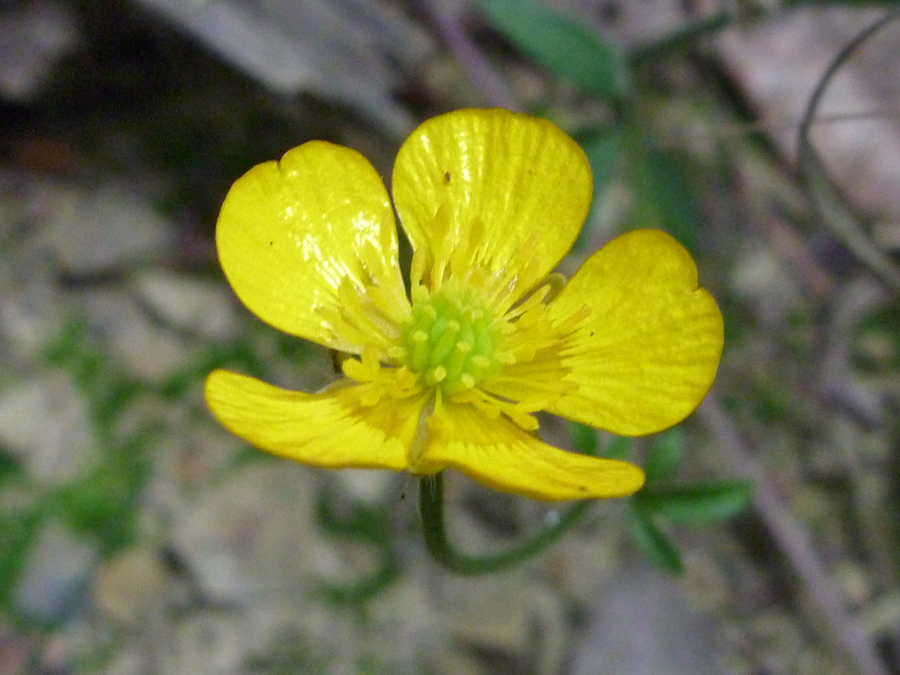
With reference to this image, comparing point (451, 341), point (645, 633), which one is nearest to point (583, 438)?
point (451, 341)

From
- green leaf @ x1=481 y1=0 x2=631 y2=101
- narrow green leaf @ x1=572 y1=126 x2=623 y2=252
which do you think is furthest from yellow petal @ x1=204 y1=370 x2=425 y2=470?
green leaf @ x1=481 y1=0 x2=631 y2=101

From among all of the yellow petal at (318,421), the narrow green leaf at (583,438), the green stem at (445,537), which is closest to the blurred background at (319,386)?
the green stem at (445,537)

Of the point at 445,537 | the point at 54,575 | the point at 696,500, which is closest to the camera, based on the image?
the point at 445,537

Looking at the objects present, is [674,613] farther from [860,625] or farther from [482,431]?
[482,431]

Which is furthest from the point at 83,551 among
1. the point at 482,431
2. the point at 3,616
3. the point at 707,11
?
the point at 707,11

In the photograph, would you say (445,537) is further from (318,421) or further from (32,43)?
(32,43)

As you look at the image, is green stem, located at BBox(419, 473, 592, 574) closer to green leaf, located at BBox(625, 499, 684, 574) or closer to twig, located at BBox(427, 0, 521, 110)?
green leaf, located at BBox(625, 499, 684, 574)
